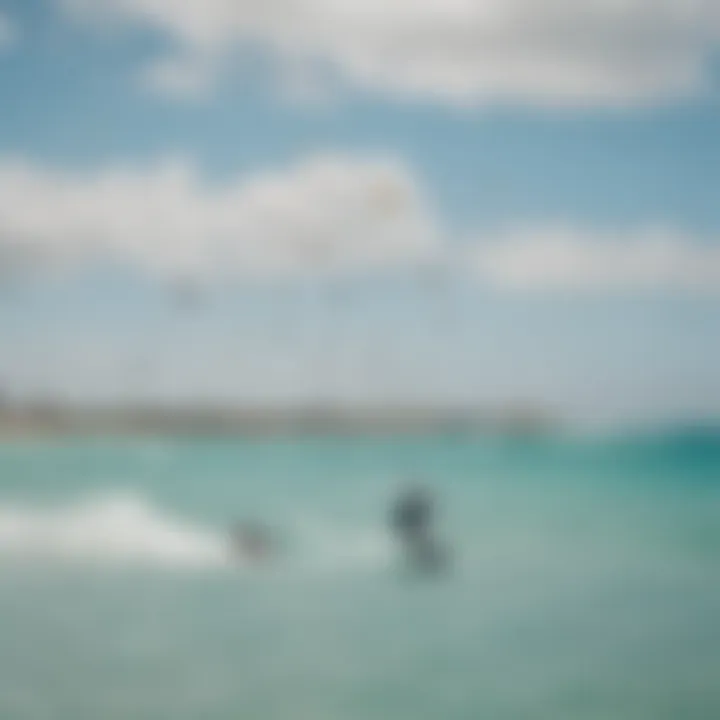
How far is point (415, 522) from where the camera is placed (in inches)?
88.0

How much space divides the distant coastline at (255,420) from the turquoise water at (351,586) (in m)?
0.04

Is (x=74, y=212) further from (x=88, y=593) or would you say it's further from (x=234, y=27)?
(x=88, y=593)

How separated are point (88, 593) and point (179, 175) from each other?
3.00 ft

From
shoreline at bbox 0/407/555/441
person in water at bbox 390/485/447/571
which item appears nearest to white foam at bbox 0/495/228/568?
shoreline at bbox 0/407/555/441

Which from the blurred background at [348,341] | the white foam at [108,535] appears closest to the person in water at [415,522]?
the blurred background at [348,341]

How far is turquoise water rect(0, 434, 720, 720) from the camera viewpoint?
2232 mm

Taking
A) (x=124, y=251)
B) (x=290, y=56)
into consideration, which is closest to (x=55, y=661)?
(x=124, y=251)

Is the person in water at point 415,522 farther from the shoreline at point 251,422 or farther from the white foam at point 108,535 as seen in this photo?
the white foam at point 108,535

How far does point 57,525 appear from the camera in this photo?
2.30 m

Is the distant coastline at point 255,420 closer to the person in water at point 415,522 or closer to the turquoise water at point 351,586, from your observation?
the turquoise water at point 351,586

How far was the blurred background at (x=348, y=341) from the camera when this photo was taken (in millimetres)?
2240

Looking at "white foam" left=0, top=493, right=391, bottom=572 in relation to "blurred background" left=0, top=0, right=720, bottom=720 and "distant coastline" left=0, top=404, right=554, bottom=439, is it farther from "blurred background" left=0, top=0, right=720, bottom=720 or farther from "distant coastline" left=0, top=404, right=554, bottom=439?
"distant coastline" left=0, top=404, right=554, bottom=439

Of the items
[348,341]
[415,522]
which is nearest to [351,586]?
[415,522]

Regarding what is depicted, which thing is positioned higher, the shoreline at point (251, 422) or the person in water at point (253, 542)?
the shoreline at point (251, 422)
